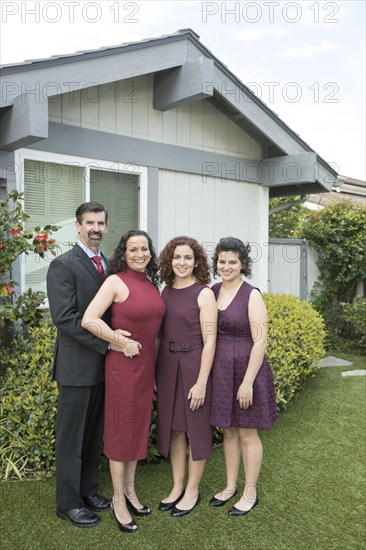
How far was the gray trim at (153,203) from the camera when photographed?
20.8 feet

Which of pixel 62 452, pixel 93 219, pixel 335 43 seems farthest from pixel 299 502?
pixel 335 43

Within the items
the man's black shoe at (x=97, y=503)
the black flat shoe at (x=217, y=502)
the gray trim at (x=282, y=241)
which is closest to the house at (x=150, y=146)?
the gray trim at (x=282, y=241)

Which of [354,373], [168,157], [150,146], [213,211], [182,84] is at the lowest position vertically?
[354,373]

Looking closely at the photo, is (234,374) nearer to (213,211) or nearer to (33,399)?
(33,399)

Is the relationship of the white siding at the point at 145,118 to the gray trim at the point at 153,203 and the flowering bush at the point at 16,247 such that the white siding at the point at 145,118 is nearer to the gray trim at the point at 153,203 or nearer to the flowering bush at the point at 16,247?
the gray trim at the point at 153,203

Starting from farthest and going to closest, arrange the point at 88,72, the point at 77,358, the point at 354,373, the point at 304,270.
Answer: the point at 304,270, the point at 354,373, the point at 88,72, the point at 77,358

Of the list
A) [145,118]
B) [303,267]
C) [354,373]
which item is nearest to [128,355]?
[145,118]

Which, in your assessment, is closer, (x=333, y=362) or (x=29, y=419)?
(x=29, y=419)

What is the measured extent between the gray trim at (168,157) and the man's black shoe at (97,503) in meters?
3.64

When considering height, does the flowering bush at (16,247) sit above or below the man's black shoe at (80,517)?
above

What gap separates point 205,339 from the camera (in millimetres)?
3270

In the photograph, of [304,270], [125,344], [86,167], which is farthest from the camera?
[304,270]

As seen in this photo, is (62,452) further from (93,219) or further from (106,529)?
(93,219)

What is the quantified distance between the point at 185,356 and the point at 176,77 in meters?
4.23
